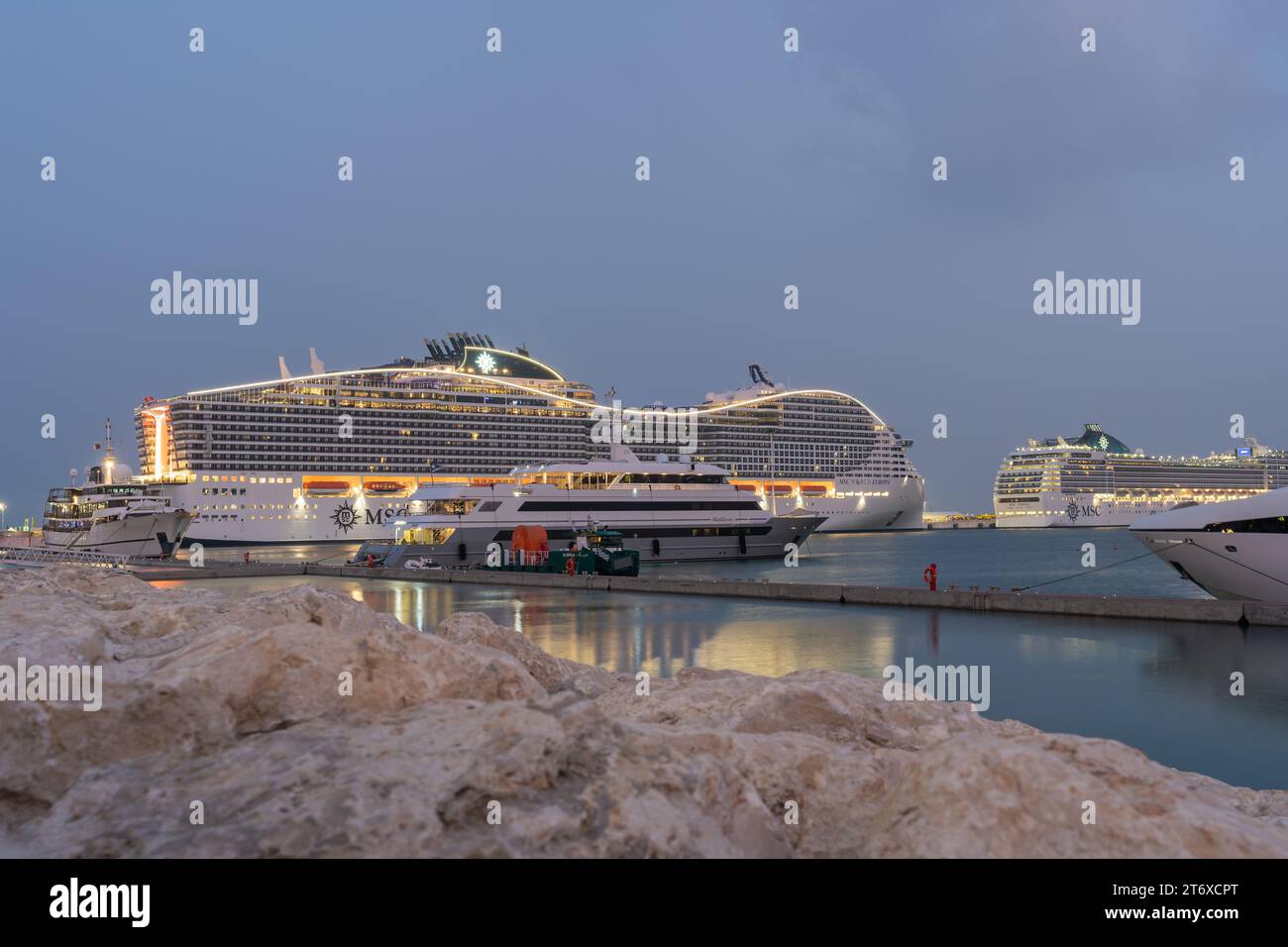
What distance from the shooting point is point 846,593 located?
22219 mm

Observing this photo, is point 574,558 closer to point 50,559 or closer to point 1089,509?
point 50,559

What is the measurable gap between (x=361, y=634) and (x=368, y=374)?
7813 cm

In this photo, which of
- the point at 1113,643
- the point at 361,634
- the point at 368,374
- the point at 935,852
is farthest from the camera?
the point at 368,374

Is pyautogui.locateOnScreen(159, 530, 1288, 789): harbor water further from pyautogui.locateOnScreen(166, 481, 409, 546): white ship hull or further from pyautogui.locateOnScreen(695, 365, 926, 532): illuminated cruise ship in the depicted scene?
pyautogui.locateOnScreen(695, 365, 926, 532): illuminated cruise ship

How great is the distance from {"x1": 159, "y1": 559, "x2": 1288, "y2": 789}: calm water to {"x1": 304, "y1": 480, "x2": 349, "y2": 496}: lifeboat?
50826mm

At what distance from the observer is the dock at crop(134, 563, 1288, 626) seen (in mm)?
16750

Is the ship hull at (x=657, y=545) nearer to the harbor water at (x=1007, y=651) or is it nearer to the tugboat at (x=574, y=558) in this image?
the tugboat at (x=574, y=558)

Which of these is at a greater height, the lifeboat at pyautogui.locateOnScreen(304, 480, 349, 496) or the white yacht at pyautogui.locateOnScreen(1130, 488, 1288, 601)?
the lifeboat at pyautogui.locateOnScreen(304, 480, 349, 496)

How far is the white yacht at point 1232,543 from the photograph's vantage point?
1819 cm

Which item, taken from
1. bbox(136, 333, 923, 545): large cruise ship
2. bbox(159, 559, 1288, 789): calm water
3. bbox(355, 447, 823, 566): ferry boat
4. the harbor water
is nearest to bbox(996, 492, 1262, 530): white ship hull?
bbox(136, 333, 923, 545): large cruise ship
